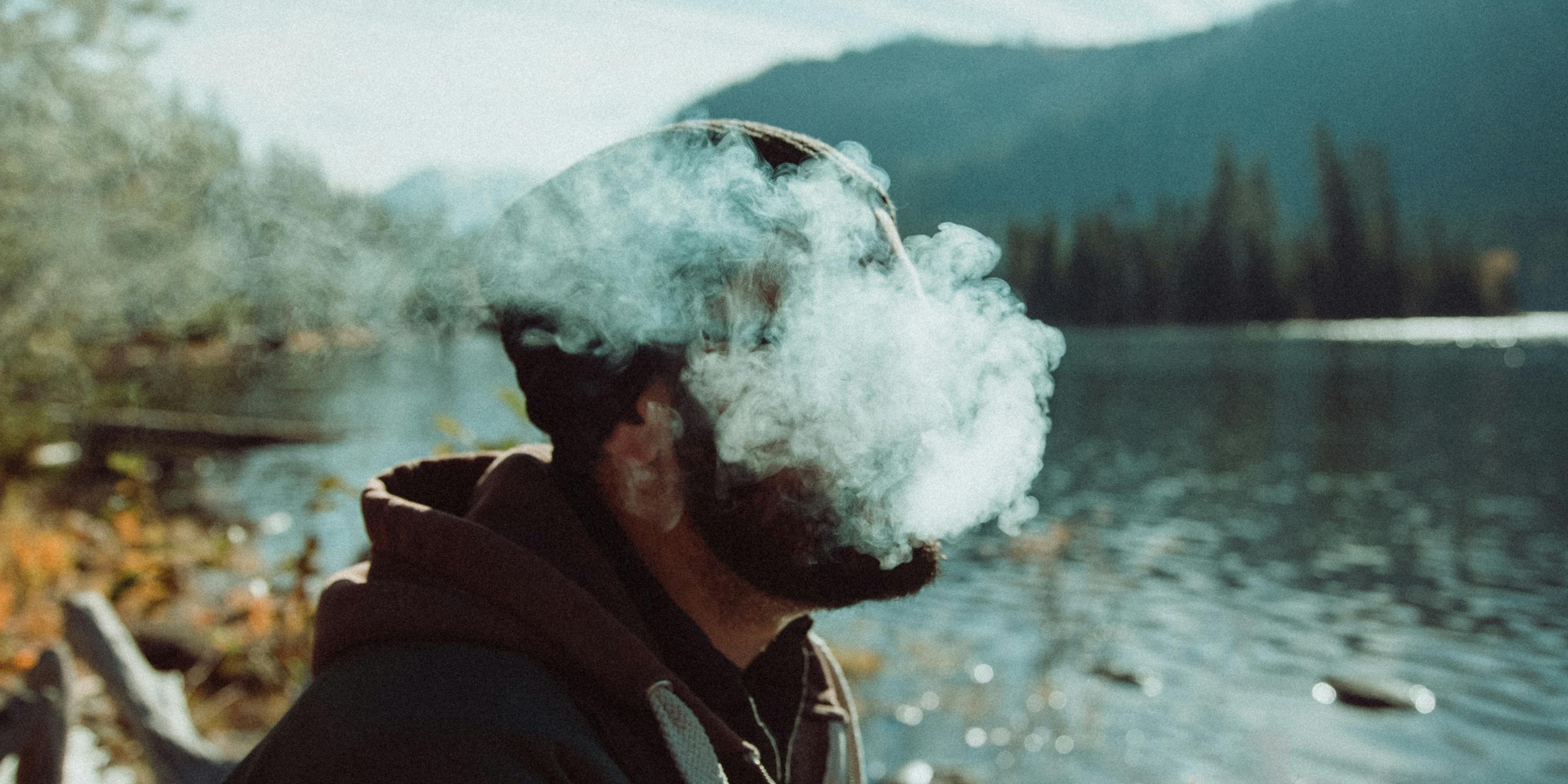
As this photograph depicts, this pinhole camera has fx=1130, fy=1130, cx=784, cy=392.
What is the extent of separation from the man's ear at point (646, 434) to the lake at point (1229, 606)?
2786mm

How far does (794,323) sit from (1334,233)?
135830mm

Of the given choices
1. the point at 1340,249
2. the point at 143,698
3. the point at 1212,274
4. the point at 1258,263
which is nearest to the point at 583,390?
the point at 143,698

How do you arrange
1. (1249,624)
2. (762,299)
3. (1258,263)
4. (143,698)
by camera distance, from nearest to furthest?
1. (762,299)
2. (143,698)
3. (1249,624)
4. (1258,263)

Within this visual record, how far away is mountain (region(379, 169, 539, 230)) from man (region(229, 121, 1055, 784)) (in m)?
1.32

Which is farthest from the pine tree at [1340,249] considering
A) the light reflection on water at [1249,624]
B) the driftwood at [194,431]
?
the driftwood at [194,431]

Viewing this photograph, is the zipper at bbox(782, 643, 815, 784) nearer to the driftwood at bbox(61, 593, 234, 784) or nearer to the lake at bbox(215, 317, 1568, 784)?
the driftwood at bbox(61, 593, 234, 784)

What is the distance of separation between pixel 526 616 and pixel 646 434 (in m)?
0.48

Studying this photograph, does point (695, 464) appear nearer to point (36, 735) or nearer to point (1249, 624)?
point (36, 735)

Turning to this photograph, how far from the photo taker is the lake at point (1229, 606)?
480 inches

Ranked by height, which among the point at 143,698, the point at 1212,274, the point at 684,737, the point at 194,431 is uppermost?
the point at 684,737

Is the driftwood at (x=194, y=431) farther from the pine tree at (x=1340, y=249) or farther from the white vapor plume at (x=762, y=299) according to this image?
the pine tree at (x=1340, y=249)

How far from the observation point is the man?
1.63 m

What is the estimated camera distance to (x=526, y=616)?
1583mm

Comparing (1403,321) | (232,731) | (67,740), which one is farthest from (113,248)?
(1403,321)
